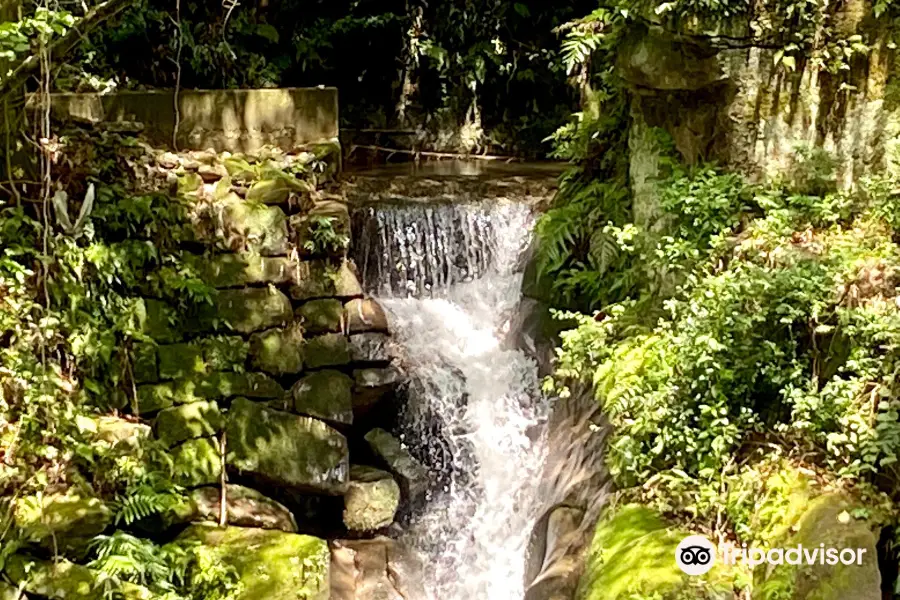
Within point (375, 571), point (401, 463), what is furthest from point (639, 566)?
point (401, 463)

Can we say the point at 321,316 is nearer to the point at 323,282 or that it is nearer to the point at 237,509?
the point at 323,282

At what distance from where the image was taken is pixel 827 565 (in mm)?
4141

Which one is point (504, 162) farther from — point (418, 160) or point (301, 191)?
point (301, 191)

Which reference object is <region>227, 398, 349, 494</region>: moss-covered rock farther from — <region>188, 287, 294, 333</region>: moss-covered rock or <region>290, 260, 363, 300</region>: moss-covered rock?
<region>290, 260, 363, 300</region>: moss-covered rock

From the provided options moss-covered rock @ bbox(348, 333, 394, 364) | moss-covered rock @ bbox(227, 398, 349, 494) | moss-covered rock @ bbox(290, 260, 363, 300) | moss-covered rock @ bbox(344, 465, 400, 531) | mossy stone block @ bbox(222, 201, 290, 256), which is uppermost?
mossy stone block @ bbox(222, 201, 290, 256)

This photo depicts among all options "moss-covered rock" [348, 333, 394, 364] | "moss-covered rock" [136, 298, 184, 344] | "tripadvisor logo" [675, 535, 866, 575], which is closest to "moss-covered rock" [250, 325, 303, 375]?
"moss-covered rock" [348, 333, 394, 364]

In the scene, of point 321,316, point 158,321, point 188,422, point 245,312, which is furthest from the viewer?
point 321,316

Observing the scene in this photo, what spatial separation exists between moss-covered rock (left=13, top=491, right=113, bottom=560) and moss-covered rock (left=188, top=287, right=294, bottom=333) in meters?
1.79

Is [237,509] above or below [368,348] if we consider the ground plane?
below

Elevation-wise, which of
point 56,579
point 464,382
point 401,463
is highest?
point 464,382

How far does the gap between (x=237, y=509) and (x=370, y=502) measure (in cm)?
114

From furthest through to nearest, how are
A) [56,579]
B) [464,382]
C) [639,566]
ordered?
[464,382], [56,579], [639,566]

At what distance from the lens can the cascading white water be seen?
22.2 ft

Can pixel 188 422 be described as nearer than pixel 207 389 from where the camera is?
Yes
